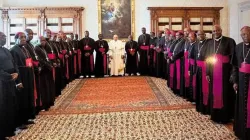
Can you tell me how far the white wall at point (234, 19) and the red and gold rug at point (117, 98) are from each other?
561cm

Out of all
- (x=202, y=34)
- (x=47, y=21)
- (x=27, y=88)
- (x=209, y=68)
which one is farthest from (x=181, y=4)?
(x=27, y=88)

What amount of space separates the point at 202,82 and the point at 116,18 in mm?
10457

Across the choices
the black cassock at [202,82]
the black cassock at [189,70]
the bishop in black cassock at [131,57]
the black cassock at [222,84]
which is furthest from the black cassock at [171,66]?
the bishop in black cassock at [131,57]

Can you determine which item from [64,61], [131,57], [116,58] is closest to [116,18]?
[116,58]

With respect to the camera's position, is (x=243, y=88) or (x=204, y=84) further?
(x=204, y=84)

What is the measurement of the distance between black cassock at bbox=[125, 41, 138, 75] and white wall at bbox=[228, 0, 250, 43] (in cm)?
475

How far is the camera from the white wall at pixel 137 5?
17.0 metres

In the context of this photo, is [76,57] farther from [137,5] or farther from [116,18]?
[137,5]

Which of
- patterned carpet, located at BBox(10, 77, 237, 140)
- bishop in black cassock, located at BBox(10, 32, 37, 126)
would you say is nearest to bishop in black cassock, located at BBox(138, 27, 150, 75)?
patterned carpet, located at BBox(10, 77, 237, 140)

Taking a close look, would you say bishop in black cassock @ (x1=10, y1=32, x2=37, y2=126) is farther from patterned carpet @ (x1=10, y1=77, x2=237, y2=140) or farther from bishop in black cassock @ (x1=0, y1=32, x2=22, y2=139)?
bishop in black cassock @ (x1=0, y1=32, x2=22, y2=139)

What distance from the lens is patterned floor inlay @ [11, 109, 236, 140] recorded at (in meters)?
A: 5.83

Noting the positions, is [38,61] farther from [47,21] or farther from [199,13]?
[199,13]

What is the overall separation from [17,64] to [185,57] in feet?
→ 14.6

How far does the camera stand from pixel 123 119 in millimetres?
7062
